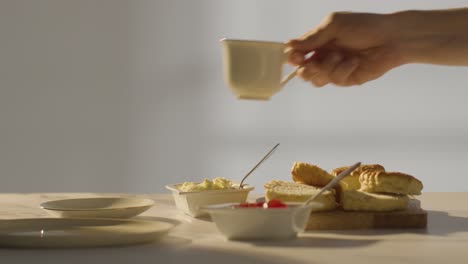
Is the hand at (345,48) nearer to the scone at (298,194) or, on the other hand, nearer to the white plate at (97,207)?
the scone at (298,194)

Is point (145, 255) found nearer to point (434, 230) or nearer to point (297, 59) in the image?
point (434, 230)

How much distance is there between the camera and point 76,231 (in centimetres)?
130

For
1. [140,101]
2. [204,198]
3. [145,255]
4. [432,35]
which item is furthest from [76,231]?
[140,101]

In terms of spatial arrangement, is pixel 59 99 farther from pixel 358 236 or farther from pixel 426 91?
pixel 358 236

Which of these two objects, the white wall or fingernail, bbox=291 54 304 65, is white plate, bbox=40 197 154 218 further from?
the white wall

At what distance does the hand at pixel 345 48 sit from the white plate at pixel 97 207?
0.41 m

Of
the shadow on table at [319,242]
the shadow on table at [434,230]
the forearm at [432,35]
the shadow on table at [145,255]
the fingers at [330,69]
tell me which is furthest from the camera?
the forearm at [432,35]

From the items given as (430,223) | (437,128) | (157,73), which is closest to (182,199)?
(430,223)

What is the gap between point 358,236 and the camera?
52.7 inches

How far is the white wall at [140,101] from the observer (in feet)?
15.8

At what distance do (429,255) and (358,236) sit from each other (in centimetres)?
22

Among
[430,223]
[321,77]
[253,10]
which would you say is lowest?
[430,223]

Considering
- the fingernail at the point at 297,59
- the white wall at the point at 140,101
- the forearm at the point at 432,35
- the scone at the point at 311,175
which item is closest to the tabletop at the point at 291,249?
the scone at the point at 311,175

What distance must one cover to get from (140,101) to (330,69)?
3.36 meters
